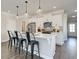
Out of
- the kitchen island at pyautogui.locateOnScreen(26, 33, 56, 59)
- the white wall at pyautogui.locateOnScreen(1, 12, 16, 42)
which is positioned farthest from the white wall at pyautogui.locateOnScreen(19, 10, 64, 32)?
the kitchen island at pyautogui.locateOnScreen(26, 33, 56, 59)

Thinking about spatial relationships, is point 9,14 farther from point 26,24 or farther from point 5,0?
point 5,0

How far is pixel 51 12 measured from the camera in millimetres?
8266

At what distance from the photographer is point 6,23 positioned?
834cm

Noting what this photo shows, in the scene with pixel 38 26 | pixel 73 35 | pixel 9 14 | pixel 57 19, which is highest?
pixel 9 14

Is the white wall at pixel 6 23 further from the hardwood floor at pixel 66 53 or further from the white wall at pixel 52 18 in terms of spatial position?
the hardwood floor at pixel 66 53

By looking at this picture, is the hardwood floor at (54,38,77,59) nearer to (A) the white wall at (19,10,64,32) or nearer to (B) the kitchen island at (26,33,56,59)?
(B) the kitchen island at (26,33,56,59)

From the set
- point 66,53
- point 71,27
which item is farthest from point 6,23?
point 71,27

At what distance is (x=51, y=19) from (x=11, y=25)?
13.4 ft

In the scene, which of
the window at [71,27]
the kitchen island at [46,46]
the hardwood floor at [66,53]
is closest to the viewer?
the kitchen island at [46,46]

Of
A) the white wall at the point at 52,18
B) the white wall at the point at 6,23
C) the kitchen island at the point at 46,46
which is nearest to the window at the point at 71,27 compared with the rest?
the white wall at the point at 52,18

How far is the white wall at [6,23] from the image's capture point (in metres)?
7.90

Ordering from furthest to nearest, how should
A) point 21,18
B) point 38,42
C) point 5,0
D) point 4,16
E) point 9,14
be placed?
point 21,18 < point 9,14 < point 4,16 < point 5,0 < point 38,42

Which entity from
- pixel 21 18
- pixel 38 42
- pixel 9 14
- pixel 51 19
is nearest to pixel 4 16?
pixel 9 14

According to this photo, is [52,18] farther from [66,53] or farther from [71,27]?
[71,27]
